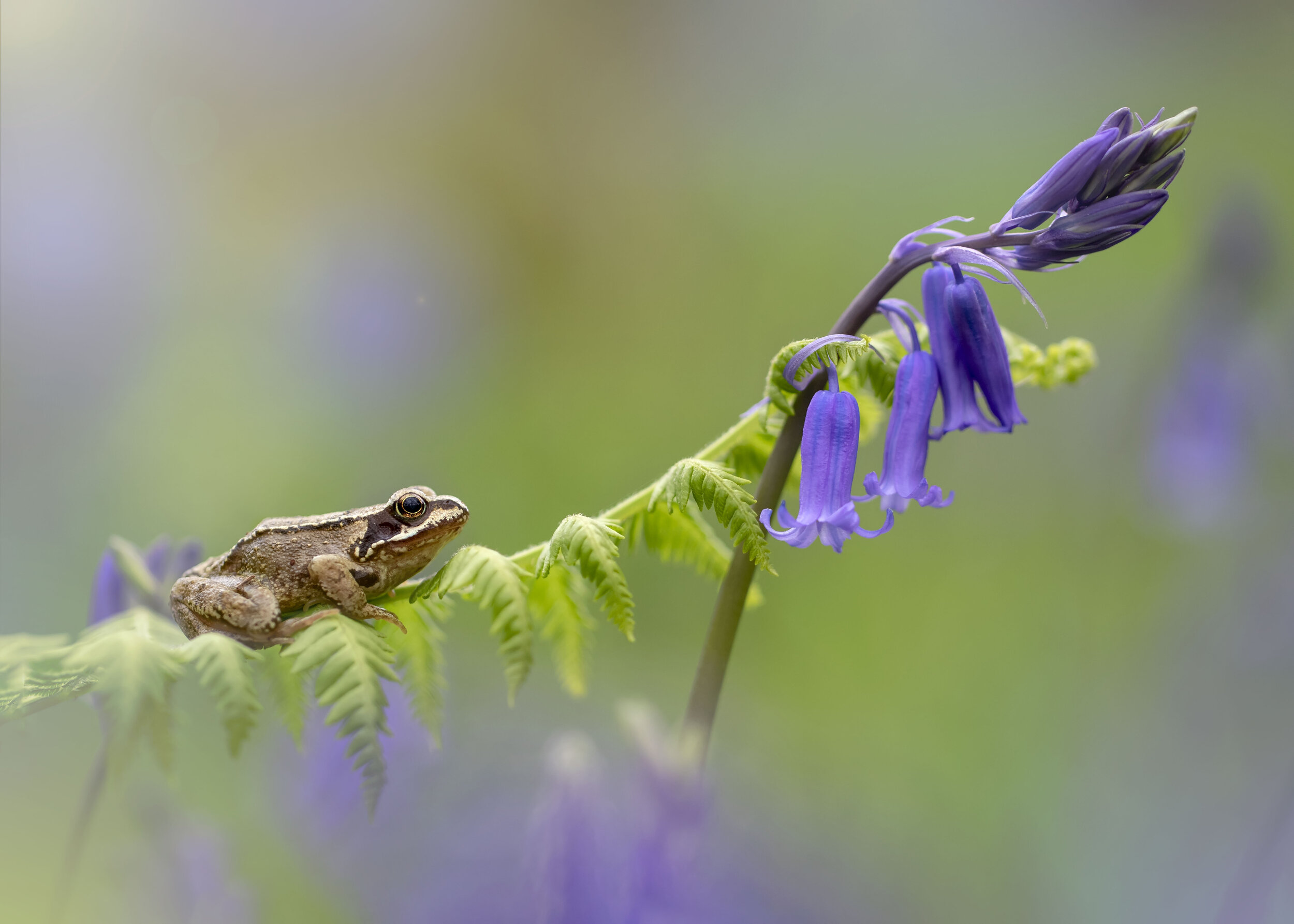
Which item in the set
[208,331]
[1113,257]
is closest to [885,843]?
[1113,257]

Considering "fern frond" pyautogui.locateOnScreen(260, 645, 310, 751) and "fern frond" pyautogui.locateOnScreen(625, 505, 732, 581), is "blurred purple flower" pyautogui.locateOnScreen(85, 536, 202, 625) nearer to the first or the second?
"fern frond" pyautogui.locateOnScreen(260, 645, 310, 751)

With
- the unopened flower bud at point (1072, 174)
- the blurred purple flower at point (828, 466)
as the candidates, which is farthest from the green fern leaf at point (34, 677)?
the unopened flower bud at point (1072, 174)

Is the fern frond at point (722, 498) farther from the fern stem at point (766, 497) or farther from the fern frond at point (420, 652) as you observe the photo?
the fern frond at point (420, 652)

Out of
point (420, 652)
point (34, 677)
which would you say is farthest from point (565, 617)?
point (34, 677)

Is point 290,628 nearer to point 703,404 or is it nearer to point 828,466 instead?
point 828,466

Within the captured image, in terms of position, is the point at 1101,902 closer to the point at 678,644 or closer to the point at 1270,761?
the point at 1270,761
